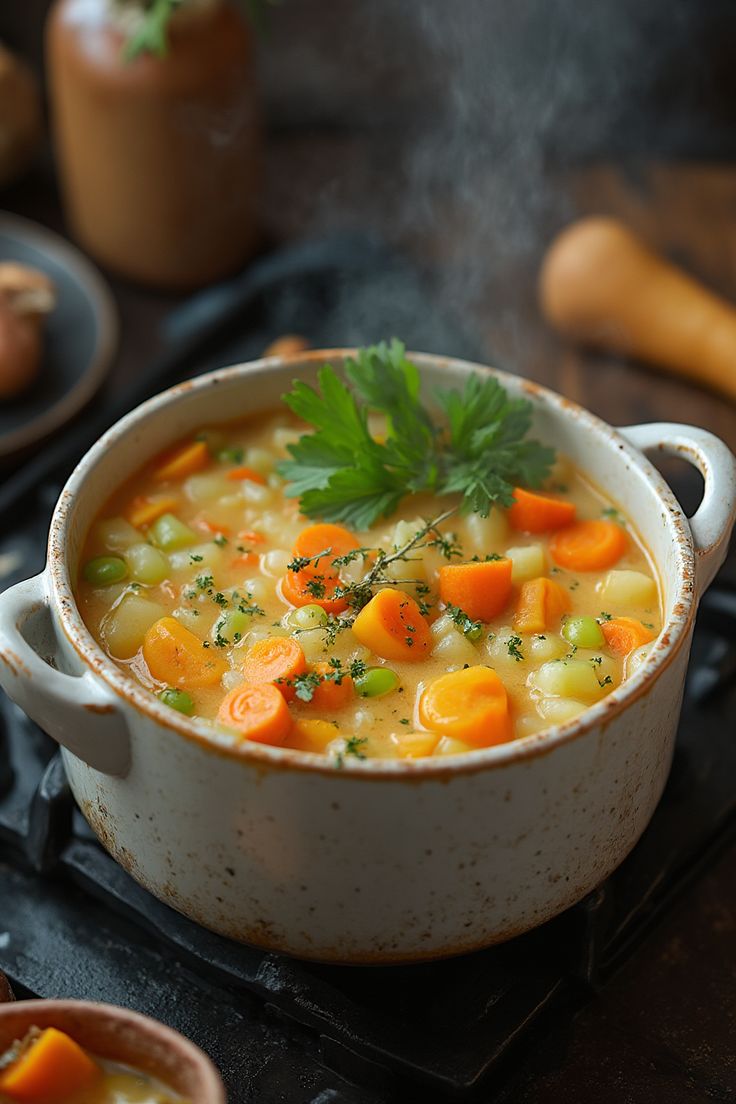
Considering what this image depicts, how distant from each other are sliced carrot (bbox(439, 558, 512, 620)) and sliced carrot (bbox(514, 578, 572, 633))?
0.12 ft

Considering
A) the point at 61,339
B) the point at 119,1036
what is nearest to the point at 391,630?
the point at 119,1036

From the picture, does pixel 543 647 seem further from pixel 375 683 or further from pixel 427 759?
pixel 427 759

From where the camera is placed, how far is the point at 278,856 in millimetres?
1734

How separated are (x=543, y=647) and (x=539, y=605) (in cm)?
9

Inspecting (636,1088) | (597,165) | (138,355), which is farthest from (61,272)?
(636,1088)

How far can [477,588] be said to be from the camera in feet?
6.77

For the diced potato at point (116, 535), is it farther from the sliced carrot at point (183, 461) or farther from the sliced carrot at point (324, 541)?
the sliced carrot at point (324, 541)

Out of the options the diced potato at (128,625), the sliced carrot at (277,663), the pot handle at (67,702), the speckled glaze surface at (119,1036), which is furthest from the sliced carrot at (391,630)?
the speckled glaze surface at (119,1036)

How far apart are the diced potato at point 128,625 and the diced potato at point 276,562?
202 millimetres

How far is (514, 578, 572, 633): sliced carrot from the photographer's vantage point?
2.04 metres

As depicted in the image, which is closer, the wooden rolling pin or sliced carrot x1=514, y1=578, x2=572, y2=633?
sliced carrot x1=514, y1=578, x2=572, y2=633

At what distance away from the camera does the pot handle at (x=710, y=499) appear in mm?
2023

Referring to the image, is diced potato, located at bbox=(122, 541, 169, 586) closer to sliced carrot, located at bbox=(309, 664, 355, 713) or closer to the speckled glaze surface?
sliced carrot, located at bbox=(309, 664, 355, 713)

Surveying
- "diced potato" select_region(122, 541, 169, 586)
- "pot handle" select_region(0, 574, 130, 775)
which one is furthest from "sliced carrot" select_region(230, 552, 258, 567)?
"pot handle" select_region(0, 574, 130, 775)
